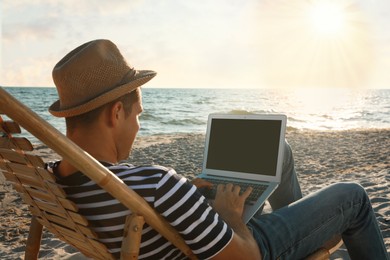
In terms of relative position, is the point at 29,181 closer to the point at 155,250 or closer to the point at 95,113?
the point at 95,113

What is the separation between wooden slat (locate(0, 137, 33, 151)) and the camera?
1.54m

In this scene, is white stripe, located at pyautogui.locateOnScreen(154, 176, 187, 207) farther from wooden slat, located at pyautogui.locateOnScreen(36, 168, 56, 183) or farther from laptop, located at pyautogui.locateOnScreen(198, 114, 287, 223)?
laptop, located at pyautogui.locateOnScreen(198, 114, 287, 223)

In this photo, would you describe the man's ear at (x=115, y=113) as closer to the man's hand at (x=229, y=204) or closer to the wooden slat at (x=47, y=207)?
the wooden slat at (x=47, y=207)

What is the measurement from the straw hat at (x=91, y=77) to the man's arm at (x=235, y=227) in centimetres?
59

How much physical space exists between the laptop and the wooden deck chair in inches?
33.0

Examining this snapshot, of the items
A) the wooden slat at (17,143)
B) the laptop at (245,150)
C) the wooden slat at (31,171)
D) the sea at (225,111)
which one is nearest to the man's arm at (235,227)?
the laptop at (245,150)

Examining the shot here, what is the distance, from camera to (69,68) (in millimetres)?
1772

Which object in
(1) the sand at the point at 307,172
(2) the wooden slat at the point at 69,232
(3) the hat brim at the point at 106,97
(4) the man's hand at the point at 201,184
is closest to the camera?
(3) the hat brim at the point at 106,97

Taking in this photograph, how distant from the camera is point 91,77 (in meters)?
1.75

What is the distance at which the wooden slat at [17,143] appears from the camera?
154 centimetres

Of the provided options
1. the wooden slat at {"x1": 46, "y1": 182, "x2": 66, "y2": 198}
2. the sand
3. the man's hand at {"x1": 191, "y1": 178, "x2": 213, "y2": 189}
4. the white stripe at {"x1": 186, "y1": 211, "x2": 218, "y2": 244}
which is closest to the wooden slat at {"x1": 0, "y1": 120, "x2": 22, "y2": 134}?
the wooden slat at {"x1": 46, "y1": 182, "x2": 66, "y2": 198}

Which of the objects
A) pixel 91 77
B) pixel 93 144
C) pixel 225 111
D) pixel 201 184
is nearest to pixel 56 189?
pixel 93 144

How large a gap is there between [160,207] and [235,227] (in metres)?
0.36

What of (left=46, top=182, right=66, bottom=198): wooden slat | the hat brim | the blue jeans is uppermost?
the hat brim
